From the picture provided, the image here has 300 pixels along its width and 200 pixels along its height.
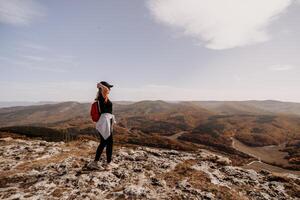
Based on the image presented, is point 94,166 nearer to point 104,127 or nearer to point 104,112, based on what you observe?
point 104,127

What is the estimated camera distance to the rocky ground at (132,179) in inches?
400

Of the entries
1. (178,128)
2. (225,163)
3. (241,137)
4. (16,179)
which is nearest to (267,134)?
(241,137)

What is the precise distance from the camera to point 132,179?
39.3ft

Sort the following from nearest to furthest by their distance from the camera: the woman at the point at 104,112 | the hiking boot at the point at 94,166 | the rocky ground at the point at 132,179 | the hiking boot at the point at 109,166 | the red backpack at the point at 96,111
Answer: the rocky ground at the point at 132,179, the woman at the point at 104,112, the red backpack at the point at 96,111, the hiking boot at the point at 94,166, the hiking boot at the point at 109,166

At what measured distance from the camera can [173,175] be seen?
1317cm

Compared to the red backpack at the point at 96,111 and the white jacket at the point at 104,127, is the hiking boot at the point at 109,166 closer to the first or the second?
the white jacket at the point at 104,127

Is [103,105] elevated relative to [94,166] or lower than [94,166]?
elevated

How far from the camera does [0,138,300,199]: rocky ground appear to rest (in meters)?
10.2

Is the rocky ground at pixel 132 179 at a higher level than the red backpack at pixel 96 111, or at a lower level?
lower

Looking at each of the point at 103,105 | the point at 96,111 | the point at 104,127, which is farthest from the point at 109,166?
the point at 103,105

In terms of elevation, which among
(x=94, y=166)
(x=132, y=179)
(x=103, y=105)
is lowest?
(x=132, y=179)

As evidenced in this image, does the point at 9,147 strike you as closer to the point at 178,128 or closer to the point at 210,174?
the point at 210,174

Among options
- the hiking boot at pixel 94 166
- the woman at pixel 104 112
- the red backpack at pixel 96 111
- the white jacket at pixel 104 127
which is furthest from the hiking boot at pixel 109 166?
the red backpack at pixel 96 111

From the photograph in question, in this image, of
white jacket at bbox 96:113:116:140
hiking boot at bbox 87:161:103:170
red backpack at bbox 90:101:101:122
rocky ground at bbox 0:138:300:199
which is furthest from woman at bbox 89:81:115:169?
rocky ground at bbox 0:138:300:199
